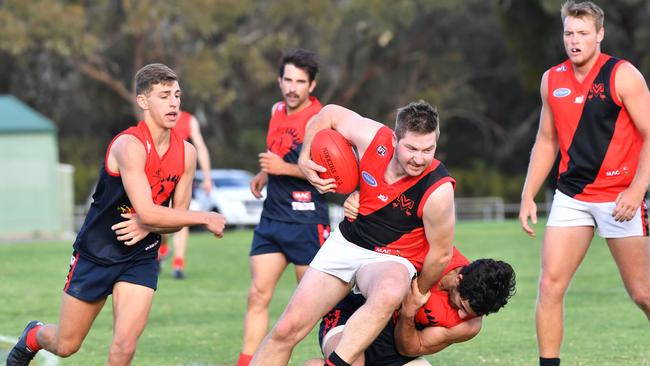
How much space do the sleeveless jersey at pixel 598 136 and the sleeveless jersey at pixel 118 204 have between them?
2415 millimetres

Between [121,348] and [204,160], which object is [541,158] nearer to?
[121,348]

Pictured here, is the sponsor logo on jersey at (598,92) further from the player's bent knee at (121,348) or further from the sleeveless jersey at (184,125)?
the sleeveless jersey at (184,125)

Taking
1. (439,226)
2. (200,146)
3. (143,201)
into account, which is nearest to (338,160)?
(439,226)

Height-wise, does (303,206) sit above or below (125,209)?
below

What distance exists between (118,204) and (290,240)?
182 centimetres

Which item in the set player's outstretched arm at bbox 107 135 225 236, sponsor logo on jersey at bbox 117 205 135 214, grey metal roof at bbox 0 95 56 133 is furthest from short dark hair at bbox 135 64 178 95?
grey metal roof at bbox 0 95 56 133

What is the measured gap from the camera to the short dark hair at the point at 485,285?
21.1ft

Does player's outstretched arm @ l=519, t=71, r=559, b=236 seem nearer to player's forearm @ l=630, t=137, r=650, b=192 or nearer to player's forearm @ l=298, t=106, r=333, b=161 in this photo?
player's forearm @ l=630, t=137, r=650, b=192

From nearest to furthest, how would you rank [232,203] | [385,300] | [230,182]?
[385,300] < [232,203] < [230,182]

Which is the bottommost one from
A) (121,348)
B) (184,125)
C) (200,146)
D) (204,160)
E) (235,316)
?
(235,316)

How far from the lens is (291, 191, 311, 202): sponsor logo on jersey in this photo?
8.68 meters

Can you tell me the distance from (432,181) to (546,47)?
1180 inches

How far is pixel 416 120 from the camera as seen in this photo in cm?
628

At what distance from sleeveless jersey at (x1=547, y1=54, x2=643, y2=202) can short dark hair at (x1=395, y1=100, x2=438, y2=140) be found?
124 cm
